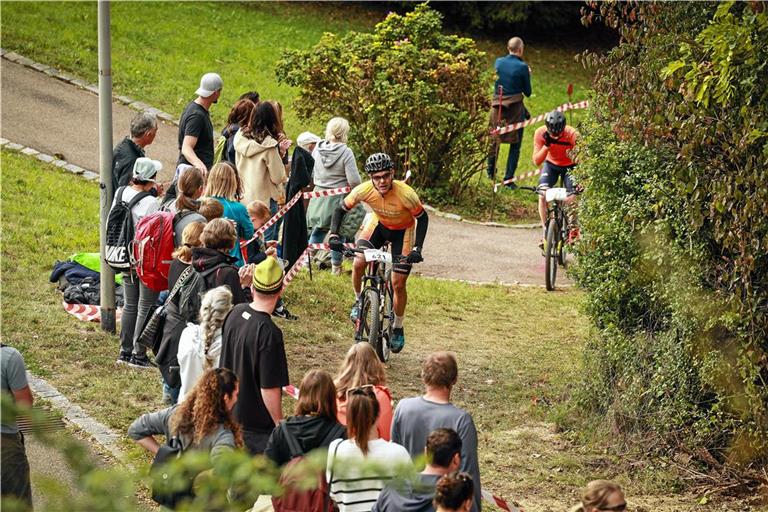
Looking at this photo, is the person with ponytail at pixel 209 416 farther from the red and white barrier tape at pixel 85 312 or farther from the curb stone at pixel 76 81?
the curb stone at pixel 76 81

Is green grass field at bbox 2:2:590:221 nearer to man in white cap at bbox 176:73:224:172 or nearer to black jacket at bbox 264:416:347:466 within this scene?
man in white cap at bbox 176:73:224:172

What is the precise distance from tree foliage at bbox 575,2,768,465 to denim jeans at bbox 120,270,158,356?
361cm

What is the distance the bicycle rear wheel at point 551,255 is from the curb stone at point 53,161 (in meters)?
6.42

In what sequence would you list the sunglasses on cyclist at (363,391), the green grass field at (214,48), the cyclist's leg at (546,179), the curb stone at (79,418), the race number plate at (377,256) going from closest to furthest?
1. the sunglasses on cyclist at (363,391)
2. the curb stone at (79,418)
3. the race number plate at (377,256)
4. the cyclist's leg at (546,179)
5. the green grass field at (214,48)

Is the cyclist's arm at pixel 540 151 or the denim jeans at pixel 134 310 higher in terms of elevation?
the cyclist's arm at pixel 540 151

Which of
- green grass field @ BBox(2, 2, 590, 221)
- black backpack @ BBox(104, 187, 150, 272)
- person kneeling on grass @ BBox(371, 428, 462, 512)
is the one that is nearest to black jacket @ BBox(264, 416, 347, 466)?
person kneeling on grass @ BBox(371, 428, 462, 512)

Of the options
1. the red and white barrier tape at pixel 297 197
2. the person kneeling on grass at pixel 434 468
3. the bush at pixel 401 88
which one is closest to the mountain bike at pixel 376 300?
the red and white barrier tape at pixel 297 197

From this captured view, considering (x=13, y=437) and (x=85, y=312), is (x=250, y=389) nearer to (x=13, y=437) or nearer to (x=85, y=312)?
(x=13, y=437)

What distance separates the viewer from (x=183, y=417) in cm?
559

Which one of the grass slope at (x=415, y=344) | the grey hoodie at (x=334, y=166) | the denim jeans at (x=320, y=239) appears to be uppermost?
the grey hoodie at (x=334, y=166)

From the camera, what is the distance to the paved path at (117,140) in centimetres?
1523

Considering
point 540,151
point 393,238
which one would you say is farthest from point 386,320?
point 540,151

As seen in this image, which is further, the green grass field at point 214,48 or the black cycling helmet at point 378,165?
the green grass field at point 214,48

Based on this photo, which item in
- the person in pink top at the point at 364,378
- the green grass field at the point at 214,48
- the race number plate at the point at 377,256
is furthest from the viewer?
the green grass field at the point at 214,48
